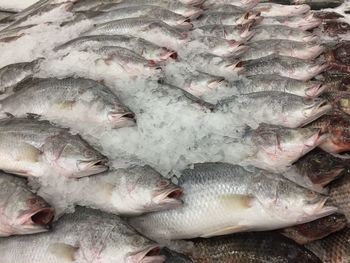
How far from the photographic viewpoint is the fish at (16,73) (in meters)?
3.71

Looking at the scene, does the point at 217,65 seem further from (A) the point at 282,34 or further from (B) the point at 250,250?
(B) the point at 250,250

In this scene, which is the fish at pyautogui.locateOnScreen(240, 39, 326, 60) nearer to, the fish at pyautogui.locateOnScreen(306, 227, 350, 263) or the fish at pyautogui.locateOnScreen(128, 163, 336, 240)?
the fish at pyautogui.locateOnScreen(128, 163, 336, 240)

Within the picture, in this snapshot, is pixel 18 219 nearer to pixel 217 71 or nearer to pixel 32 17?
pixel 217 71

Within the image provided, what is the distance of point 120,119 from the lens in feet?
9.83

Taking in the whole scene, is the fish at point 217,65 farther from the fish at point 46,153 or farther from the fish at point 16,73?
the fish at point 46,153

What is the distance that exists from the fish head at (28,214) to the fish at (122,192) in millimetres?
153

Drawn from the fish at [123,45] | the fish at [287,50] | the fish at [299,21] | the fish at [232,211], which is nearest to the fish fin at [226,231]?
the fish at [232,211]

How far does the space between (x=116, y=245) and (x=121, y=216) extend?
27cm

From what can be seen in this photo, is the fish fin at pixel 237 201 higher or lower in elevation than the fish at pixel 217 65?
lower

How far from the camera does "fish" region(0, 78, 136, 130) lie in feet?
9.93

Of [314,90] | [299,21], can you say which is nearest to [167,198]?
[314,90]

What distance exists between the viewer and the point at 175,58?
3895 mm

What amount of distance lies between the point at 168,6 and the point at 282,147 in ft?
8.91

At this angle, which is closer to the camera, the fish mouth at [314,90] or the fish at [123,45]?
the fish mouth at [314,90]
